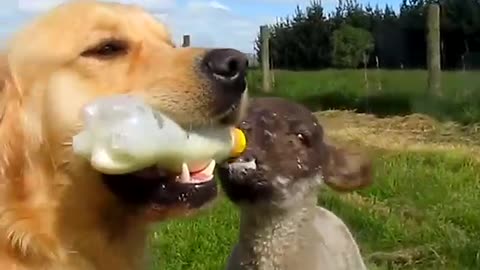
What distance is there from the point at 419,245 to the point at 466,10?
42.8 feet

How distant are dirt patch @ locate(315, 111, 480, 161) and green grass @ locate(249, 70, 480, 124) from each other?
28 cm

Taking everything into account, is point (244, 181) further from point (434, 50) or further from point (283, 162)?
point (434, 50)

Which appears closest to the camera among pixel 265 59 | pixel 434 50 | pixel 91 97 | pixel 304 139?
pixel 91 97

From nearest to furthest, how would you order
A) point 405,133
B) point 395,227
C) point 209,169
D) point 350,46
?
point 209,169, point 395,227, point 405,133, point 350,46

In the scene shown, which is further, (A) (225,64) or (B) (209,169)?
(B) (209,169)

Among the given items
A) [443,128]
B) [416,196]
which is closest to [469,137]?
[443,128]

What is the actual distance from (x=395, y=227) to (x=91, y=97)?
12.5ft

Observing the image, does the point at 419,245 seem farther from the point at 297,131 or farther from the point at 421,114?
the point at 421,114

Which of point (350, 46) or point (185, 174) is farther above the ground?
point (350, 46)

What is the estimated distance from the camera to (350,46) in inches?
773

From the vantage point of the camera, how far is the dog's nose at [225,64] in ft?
9.95

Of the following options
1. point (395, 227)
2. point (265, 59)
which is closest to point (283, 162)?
point (395, 227)

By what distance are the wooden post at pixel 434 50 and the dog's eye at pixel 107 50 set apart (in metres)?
9.70

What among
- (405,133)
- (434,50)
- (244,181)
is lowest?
(405,133)
